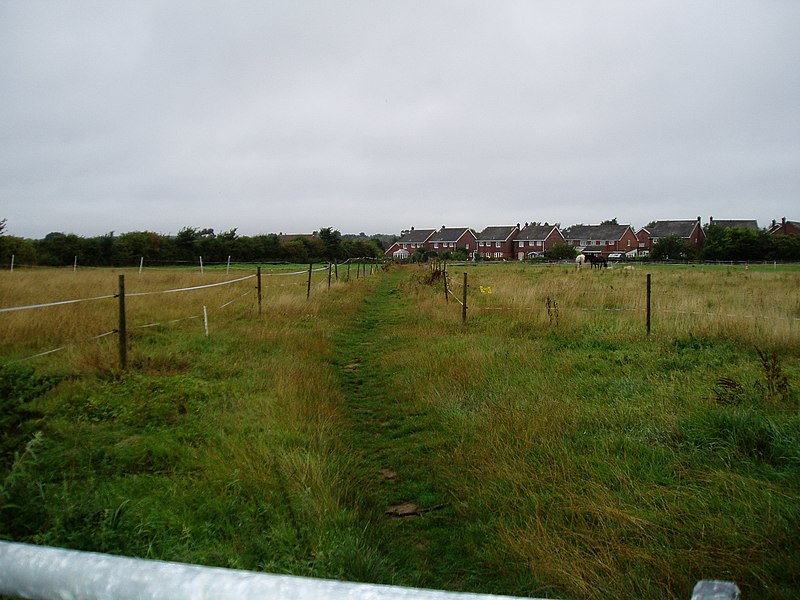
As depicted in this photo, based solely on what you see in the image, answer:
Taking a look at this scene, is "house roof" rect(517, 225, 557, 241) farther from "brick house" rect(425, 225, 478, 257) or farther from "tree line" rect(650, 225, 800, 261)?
"tree line" rect(650, 225, 800, 261)

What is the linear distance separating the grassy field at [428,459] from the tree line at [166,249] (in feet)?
111

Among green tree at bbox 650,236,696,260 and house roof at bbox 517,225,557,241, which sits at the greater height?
house roof at bbox 517,225,557,241

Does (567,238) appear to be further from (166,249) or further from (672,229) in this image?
(166,249)

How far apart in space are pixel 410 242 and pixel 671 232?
50092 millimetres

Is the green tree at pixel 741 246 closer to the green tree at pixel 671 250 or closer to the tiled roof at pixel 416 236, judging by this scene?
the green tree at pixel 671 250

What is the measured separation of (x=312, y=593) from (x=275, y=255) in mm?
72546

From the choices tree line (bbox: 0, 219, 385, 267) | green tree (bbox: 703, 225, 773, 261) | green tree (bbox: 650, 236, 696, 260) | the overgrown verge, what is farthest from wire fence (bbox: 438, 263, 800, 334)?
green tree (bbox: 650, 236, 696, 260)

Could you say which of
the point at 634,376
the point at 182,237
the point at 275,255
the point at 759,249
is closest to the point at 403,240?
the point at 275,255

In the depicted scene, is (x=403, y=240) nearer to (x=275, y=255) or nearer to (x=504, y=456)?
(x=275, y=255)

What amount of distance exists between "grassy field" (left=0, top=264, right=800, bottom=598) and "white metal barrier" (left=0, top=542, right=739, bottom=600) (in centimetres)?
245

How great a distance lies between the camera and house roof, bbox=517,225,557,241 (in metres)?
94.4

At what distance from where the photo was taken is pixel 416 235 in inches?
4385

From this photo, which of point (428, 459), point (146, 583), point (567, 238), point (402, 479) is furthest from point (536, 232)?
point (146, 583)

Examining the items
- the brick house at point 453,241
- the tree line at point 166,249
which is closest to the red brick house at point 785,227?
the brick house at point 453,241
